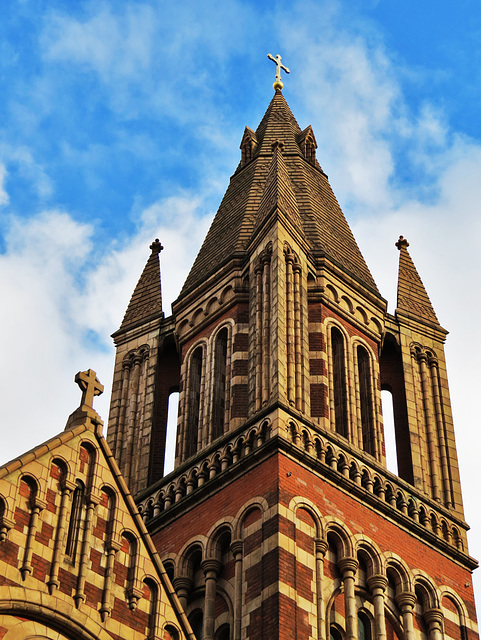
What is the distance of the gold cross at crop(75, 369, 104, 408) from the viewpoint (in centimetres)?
2181

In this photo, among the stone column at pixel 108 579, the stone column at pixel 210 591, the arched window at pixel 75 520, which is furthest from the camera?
the stone column at pixel 210 591

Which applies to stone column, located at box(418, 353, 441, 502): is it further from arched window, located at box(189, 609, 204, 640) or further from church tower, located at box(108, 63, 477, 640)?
arched window, located at box(189, 609, 204, 640)

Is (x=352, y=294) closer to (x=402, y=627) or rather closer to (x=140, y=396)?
(x=140, y=396)

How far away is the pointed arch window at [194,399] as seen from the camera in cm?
3097

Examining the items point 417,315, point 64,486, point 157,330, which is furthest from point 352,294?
point 64,486

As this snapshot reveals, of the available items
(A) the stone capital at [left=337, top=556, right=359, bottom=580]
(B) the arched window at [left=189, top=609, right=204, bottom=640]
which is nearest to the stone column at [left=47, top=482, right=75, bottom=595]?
(B) the arched window at [left=189, top=609, right=204, bottom=640]

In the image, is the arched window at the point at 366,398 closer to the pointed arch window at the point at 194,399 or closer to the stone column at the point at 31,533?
the pointed arch window at the point at 194,399

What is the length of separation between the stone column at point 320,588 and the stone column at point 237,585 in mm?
1405

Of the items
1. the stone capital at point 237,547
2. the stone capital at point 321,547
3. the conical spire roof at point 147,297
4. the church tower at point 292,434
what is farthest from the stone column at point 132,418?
the stone capital at point 321,547

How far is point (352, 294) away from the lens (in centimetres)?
3322

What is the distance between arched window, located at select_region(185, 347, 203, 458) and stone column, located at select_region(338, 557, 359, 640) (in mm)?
5636

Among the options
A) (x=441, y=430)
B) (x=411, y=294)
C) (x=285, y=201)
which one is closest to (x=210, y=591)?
(x=441, y=430)

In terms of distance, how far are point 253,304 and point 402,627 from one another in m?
7.93

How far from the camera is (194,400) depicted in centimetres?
3191
